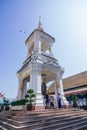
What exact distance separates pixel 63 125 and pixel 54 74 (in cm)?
719

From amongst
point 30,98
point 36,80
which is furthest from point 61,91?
point 30,98

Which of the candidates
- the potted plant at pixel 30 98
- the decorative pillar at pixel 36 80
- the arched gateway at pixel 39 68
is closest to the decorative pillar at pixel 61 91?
the arched gateway at pixel 39 68

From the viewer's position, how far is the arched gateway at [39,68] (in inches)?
450

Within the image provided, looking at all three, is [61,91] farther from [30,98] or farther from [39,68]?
[30,98]

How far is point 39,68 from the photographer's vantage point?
38.5 feet

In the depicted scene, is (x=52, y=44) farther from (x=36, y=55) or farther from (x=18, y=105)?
(x=18, y=105)

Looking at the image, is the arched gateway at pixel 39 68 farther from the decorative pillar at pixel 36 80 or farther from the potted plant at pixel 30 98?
the potted plant at pixel 30 98

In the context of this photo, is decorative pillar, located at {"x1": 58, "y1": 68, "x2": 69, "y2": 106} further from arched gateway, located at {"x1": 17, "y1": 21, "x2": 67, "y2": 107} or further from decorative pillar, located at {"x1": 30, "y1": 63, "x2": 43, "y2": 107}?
decorative pillar, located at {"x1": 30, "y1": 63, "x2": 43, "y2": 107}

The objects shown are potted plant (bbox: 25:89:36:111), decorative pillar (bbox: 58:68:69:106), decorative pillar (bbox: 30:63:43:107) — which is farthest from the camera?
decorative pillar (bbox: 58:68:69:106)

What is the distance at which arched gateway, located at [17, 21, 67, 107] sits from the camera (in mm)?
11422

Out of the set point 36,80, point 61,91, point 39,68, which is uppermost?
point 39,68

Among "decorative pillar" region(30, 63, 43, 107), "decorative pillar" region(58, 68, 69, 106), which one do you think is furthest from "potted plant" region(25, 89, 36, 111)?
"decorative pillar" region(58, 68, 69, 106)

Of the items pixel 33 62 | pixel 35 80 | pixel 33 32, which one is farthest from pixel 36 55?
pixel 33 32

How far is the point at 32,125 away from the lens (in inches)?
230
